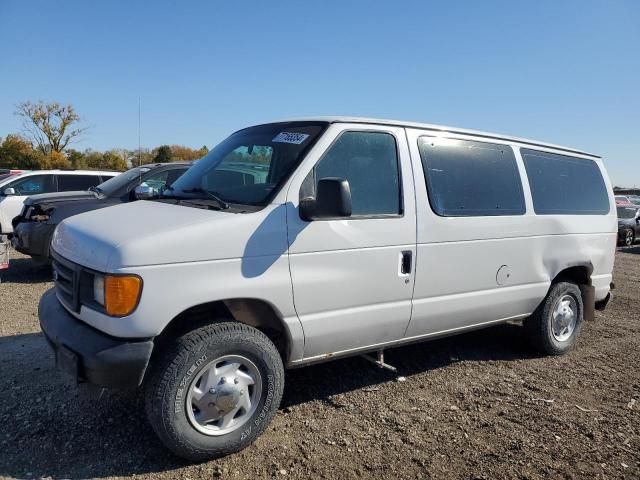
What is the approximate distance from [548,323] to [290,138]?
10.6 ft

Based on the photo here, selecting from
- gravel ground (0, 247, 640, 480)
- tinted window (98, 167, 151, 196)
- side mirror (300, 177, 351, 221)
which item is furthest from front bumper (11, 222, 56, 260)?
side mirror (300, 177, 351, 221)

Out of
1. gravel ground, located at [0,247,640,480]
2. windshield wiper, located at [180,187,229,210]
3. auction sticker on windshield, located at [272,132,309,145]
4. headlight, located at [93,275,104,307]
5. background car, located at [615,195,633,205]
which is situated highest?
auction sticker on windshield, located at [272,132,309,145]

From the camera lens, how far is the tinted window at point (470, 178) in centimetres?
391

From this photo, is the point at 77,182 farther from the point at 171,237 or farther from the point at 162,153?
the point at 162,153

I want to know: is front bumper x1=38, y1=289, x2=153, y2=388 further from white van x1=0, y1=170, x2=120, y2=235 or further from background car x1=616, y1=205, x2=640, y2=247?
background car x1=616, y1=205, x2=640, y2=247

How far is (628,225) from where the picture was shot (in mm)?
17359

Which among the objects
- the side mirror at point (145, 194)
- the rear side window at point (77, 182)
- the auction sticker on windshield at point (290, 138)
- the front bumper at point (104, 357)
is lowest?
the front bumper at point (104, 357)

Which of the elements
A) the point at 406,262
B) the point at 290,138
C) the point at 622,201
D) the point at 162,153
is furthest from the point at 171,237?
the point at 162,153

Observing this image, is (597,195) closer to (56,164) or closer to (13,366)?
(13,366)

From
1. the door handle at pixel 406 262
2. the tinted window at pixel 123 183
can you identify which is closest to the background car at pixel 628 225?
the tinted window at pixel 123 183

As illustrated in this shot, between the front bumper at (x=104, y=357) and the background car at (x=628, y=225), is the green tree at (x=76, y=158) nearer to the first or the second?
the background car at (x=628, y=225)

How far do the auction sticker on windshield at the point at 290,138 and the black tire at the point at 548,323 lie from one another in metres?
3.00

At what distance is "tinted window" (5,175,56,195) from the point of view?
11.2 m

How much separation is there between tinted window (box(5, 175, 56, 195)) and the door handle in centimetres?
1003
